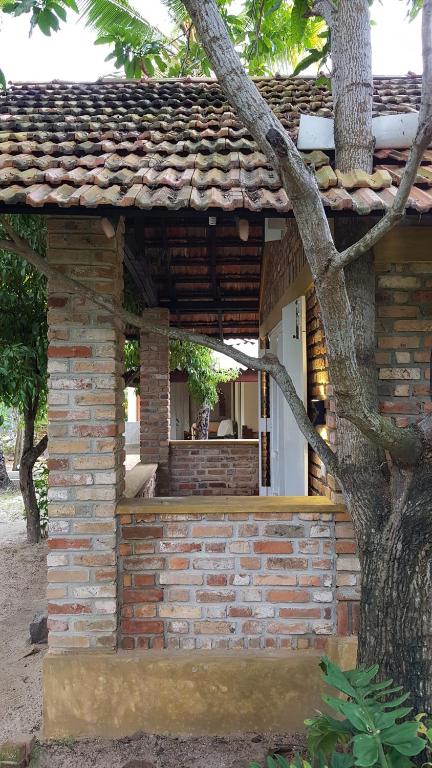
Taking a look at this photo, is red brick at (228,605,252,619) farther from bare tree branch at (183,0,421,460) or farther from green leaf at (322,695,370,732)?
bare tree branch at (183,0,421,460)

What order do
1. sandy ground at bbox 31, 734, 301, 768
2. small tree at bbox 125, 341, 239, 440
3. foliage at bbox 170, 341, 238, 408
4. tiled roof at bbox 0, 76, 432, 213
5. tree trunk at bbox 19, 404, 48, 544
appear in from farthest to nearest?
foliage at bbox 170, 341, 238, 408 < small tree at bbox 125, 341, 239, 440 < tree trunk at bbox 19, 404, 48, 544 < sandy ground at bbox 31, 734, 301, 768 < tiled roof at bbox 0, 76, 432, 213

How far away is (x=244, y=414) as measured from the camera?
58.0 feet

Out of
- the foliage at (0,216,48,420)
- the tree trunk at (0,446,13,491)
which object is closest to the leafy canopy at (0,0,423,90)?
the foliage at (0,216,48,420)

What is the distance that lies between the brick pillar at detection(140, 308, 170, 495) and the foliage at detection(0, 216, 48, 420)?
72.2 inches

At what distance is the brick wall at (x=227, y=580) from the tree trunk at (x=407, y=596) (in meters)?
0.78

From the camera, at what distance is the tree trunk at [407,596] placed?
7.74 feet

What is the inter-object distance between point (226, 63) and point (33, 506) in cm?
622

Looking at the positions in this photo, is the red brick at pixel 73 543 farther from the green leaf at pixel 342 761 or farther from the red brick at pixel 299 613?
the green leaf at pixel 342 761

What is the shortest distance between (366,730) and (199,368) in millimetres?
9829

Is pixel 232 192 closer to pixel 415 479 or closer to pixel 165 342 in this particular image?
pixel 415 479

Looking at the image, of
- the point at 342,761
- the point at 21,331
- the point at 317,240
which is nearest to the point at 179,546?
the point at 342,761

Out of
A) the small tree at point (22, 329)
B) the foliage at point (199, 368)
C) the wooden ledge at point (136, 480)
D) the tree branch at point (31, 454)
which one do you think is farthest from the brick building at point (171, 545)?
the foliage at point (199, 368)

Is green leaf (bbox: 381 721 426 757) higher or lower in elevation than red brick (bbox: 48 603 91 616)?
lower

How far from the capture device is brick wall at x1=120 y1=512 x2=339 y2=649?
3.21m
